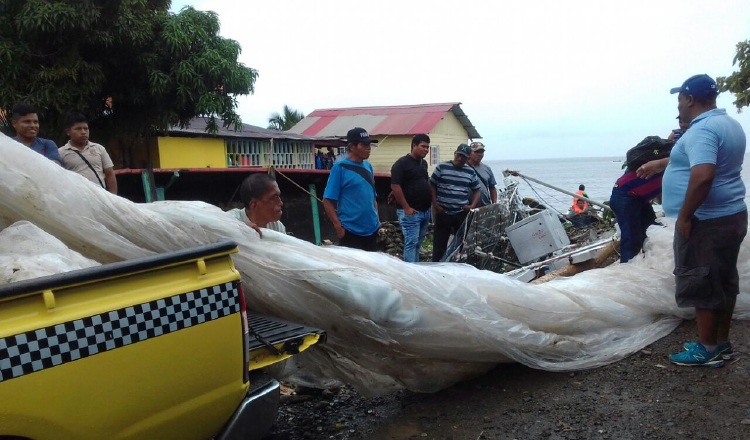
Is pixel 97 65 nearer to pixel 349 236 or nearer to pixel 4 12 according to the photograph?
pixel 4 12

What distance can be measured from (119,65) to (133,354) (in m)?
12.2

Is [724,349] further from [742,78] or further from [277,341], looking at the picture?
[742,78]

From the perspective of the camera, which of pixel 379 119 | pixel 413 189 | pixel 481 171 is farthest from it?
pixel 379 119

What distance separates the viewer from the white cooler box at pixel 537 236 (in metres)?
6.75

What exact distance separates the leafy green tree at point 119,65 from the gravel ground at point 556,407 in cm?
1008

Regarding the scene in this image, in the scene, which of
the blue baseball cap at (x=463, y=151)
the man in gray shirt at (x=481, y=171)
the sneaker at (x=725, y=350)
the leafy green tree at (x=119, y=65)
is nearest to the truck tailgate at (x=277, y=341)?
the sneaker at (x=725, y=350)

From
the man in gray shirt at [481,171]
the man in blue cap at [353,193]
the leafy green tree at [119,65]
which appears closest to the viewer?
the man in blue cap at [353,193]

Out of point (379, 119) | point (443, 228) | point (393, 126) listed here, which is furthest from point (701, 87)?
point (379, 119)

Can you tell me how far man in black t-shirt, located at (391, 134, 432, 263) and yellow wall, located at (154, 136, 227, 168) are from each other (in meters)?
13.3

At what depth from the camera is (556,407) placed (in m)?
3.35

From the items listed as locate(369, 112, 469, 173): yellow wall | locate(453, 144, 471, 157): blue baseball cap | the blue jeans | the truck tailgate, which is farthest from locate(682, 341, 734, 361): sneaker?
locate(369, 112, 469, 173): yellow wall

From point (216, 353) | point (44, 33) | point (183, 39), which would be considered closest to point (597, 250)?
point (216, 353)

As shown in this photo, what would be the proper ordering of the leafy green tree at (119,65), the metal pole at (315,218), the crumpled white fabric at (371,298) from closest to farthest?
the crumpled white fabric at (371,298) → the leafy green tree at (119,65) → the metal pole at (315,218)

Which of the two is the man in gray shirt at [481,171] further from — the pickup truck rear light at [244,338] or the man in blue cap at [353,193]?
the pickup truck rear light at [244,338]
